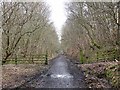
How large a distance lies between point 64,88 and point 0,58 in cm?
1049

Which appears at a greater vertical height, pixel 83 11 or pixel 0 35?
pixel 83 11

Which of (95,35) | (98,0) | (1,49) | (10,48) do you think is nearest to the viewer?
(98,0)

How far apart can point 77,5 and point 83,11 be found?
2517mm

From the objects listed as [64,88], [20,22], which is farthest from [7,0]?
[64,88]

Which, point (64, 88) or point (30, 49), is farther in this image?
point (30, 49)

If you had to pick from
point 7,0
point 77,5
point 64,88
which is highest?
point 77,5

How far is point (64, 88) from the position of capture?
11.6m

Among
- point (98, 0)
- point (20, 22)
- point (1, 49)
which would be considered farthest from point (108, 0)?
point (1, 49)

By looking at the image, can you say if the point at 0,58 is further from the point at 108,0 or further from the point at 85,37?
the point at 85,37

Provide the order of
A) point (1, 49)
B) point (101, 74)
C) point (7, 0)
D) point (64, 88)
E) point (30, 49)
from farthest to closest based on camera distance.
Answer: point (30, 49) → point (1, 49) → point (7, 0) → point (101, 74) → point (64, 88)

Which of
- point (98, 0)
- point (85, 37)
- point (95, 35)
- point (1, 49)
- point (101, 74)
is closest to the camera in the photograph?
point (101, 74)

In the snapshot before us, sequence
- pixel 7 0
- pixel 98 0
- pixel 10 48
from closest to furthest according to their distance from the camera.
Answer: pixel 98 0, pixel 7 0, pixel 10 48

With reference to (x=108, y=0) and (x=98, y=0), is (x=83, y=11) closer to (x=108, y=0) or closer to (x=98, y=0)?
(x=98, y=0)

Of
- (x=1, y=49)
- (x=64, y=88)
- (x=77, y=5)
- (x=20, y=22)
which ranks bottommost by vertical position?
(x=64, y=88)
